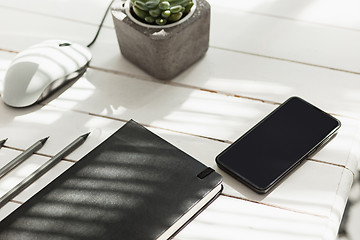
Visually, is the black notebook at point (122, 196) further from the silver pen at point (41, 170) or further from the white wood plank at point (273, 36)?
the white wood plank at point (273, 36)

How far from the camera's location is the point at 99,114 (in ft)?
3.60

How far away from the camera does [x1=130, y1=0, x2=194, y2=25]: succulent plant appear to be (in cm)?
104

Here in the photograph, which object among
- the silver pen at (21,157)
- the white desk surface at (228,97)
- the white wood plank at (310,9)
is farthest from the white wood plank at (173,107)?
the white wood plank at (310,9)

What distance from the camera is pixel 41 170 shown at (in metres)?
1.00

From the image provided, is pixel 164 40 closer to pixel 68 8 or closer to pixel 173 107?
pixel 173 107

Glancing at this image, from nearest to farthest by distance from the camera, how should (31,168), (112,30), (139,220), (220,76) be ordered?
(139,220)
(31,168)
(220,76)
(112,30)

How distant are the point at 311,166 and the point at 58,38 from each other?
577mm

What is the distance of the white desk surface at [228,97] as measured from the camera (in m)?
0.96

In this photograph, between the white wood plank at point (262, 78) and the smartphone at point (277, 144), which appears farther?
the white wood plank at point (262, 78)

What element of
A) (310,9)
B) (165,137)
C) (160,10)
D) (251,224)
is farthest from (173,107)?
(310,9)

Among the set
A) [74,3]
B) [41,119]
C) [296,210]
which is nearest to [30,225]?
[41,119]

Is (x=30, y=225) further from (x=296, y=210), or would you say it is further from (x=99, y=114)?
(x=296, y=210)

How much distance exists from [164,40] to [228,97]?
0.52 feet

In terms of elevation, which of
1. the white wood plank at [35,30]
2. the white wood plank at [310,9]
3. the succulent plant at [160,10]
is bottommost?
the white wood plank at [310,9]
